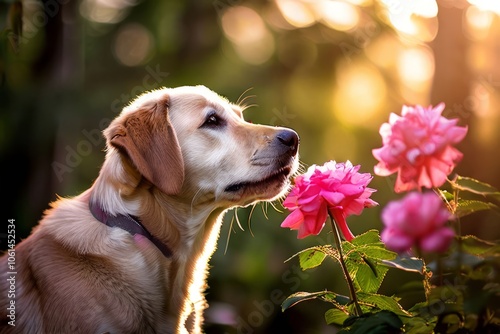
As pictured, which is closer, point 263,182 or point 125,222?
point 125,222

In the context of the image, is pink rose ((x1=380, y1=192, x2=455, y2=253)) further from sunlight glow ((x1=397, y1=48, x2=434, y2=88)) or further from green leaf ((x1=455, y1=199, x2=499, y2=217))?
sunlight glow ((x1=397, y1=48, x2=434, y2=88))

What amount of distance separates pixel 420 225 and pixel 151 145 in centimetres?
158

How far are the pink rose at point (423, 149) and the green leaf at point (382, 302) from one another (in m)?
0.45

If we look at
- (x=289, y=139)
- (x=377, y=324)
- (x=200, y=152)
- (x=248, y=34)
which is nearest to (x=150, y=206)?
(x=200, y=152)

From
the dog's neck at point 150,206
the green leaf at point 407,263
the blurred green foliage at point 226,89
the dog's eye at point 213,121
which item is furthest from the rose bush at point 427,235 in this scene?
the blurred green foliage at point 226,89

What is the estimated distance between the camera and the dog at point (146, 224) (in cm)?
254

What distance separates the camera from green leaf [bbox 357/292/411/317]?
1904mm

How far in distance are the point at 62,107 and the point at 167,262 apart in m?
5.05

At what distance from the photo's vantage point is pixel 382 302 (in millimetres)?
1942

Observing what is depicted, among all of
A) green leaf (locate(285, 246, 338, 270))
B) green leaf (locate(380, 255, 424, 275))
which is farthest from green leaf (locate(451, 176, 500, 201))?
green leaf (locate(285, 246, 338, 270))

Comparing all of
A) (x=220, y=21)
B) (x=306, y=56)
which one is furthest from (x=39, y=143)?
(x=306, y=56)

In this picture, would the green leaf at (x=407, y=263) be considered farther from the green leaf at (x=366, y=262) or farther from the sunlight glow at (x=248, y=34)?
the sunlight glow at (x=248, y=34)

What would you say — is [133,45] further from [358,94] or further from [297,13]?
[358,94]

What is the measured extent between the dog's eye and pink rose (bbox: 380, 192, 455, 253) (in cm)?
170
